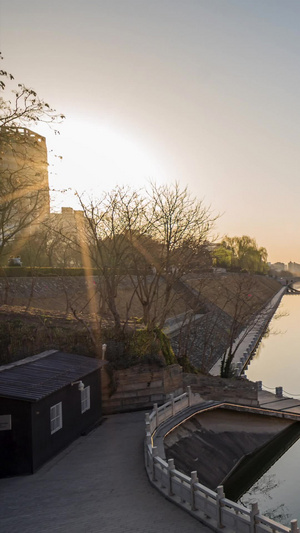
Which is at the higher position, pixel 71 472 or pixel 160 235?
pixel 160 235

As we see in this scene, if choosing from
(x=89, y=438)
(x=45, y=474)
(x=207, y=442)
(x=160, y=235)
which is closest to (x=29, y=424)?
(x=45, y=474)

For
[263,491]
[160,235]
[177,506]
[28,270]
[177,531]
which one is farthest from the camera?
[28,270]

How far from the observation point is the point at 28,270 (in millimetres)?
39750

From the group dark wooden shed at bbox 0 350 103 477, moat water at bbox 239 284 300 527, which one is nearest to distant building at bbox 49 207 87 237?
dark wooden shed at bbox 0 350 103 477

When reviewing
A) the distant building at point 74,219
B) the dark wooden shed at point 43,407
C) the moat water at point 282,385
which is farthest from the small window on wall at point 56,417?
the distant building at point 74,219

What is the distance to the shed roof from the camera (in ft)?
45.5

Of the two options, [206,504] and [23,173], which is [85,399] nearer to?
[206,504]

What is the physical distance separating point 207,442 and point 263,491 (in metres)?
2.69

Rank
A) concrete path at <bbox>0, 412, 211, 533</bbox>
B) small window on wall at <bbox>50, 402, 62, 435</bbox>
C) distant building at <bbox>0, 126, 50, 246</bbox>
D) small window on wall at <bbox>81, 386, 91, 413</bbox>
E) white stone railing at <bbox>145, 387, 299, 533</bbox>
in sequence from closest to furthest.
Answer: white stone railing at <bbox>145, 387, 299, 533</bbox> < concrete path at <bbox>0, 412, 211, 533</bbox> < small window on wall at <bbox>50, 402, 62, 435</bbox> < small window on wall at <bbox>81, 386, 91, 413</bbox> < distant building at <bbox>0, 126, 50, 246</bbox>

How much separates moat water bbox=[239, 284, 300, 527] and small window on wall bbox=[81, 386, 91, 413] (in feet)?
21.5

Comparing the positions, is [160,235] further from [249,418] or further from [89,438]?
[89,438]

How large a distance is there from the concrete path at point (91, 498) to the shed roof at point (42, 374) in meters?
2.26

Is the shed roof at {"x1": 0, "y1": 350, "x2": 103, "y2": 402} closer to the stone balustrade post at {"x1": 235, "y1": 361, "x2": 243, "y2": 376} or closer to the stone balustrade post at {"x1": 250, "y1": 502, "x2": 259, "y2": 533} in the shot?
the stone balustrade post at {"x1": 250, "y1": 502, "x2": 259, "y2": 533}

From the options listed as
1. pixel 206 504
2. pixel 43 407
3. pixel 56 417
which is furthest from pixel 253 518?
pixel 56 417
